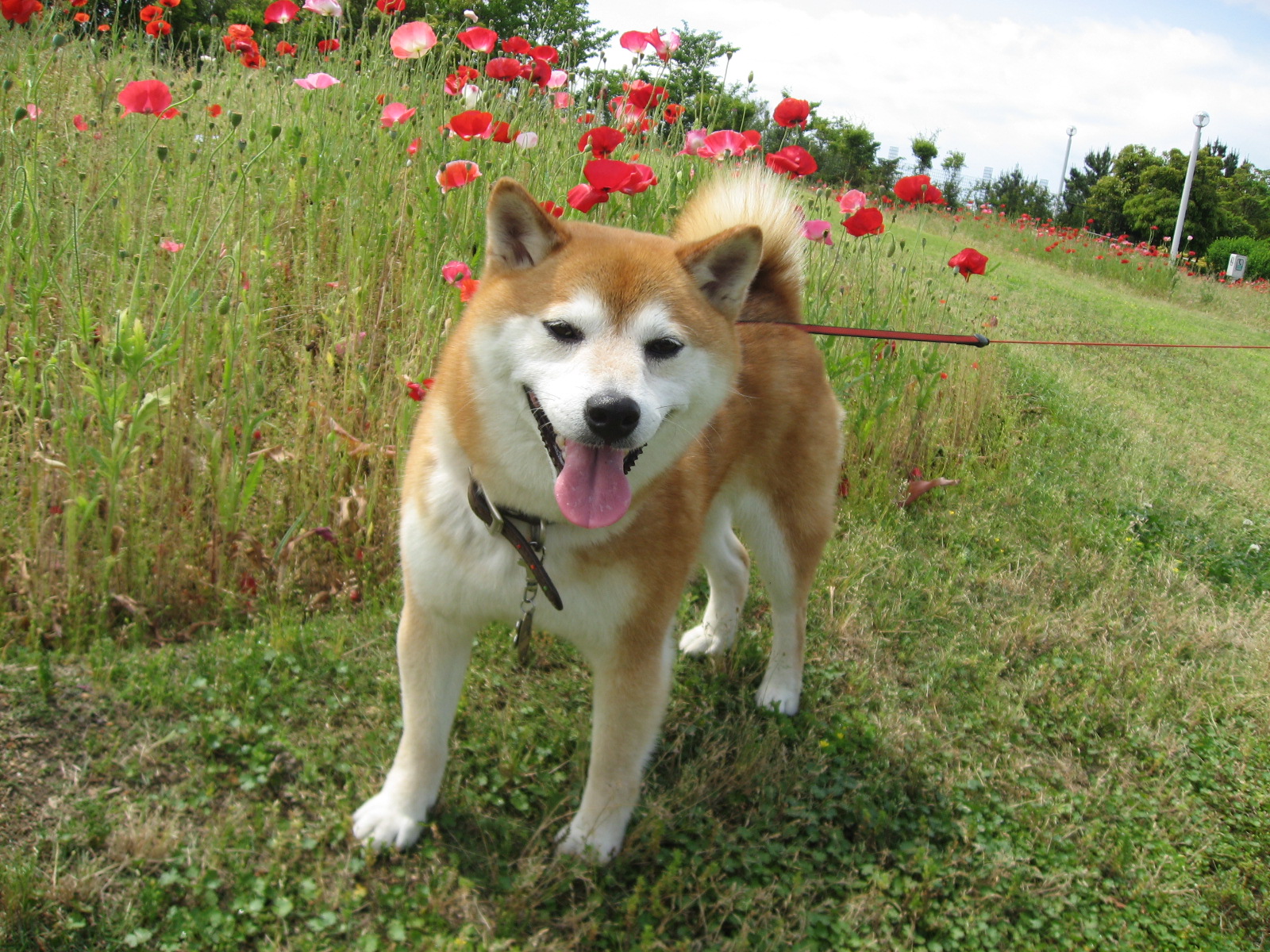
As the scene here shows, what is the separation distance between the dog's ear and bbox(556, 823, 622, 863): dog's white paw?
51.6 inches

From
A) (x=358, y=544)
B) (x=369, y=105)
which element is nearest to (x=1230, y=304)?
(x=369, y=105)

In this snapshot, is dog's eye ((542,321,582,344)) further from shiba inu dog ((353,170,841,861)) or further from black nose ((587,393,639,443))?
black nose ((587,393,639,443))

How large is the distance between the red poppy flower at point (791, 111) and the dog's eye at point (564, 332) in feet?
7.04

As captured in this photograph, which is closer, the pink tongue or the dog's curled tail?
the pink tongue

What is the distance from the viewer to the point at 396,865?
2.04 m

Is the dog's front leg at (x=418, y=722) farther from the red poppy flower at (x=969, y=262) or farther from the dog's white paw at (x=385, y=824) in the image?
the red poppy flower at (x=969, y=262)

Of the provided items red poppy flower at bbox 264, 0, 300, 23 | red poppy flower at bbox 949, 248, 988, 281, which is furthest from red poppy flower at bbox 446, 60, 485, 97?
red poppy flower at bbox 949, 248, 988, 281

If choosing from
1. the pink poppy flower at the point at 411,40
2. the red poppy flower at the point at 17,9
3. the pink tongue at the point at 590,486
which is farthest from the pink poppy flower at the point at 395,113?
the pink tongue at the point at 590,486

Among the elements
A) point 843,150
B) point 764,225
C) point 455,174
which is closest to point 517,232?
point 764,225

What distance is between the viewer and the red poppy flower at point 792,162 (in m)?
3.33

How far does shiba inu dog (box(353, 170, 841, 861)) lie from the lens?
6.00ft

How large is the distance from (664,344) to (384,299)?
2.10 metres

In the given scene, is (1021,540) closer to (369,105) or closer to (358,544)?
(358,544)

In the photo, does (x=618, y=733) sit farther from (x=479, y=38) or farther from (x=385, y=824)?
(x=479, y=38)
